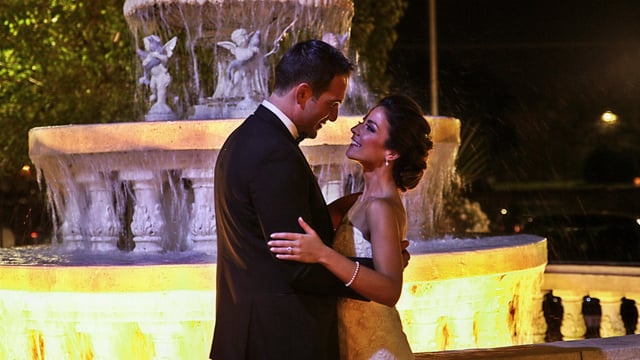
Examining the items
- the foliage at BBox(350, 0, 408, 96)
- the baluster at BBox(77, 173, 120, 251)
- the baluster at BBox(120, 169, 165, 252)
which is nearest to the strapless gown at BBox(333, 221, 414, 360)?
the baluster at BBox(120, 169, 165, 252)

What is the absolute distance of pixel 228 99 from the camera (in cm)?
923

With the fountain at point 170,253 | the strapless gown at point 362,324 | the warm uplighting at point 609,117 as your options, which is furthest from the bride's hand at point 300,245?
the warm uplighting at point 609,117

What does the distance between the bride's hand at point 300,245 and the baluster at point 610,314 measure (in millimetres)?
5724

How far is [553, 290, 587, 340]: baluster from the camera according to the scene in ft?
27.7

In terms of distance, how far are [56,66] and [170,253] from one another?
11976 mm

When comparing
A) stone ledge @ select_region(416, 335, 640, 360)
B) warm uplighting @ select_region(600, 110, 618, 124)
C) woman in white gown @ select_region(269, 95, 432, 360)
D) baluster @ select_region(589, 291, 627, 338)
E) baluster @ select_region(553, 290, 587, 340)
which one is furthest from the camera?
warm uplighting @ select_region(600, 110, 618, 124)

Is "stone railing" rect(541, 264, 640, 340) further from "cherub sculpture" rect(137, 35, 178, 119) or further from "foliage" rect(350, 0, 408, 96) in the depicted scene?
"foliage" rect(350, 0, 408, 96)

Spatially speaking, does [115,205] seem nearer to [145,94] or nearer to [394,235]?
[145,94]

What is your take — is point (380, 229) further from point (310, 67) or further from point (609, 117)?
point (609, 117)

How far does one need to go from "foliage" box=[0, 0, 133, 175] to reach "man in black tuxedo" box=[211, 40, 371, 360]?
15.3 m

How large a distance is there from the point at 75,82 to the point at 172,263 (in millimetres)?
13254

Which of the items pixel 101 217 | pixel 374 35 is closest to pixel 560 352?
pixel 101 217

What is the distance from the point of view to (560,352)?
423 centimetres

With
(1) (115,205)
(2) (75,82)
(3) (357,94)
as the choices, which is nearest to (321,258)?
(1) (115,205)
